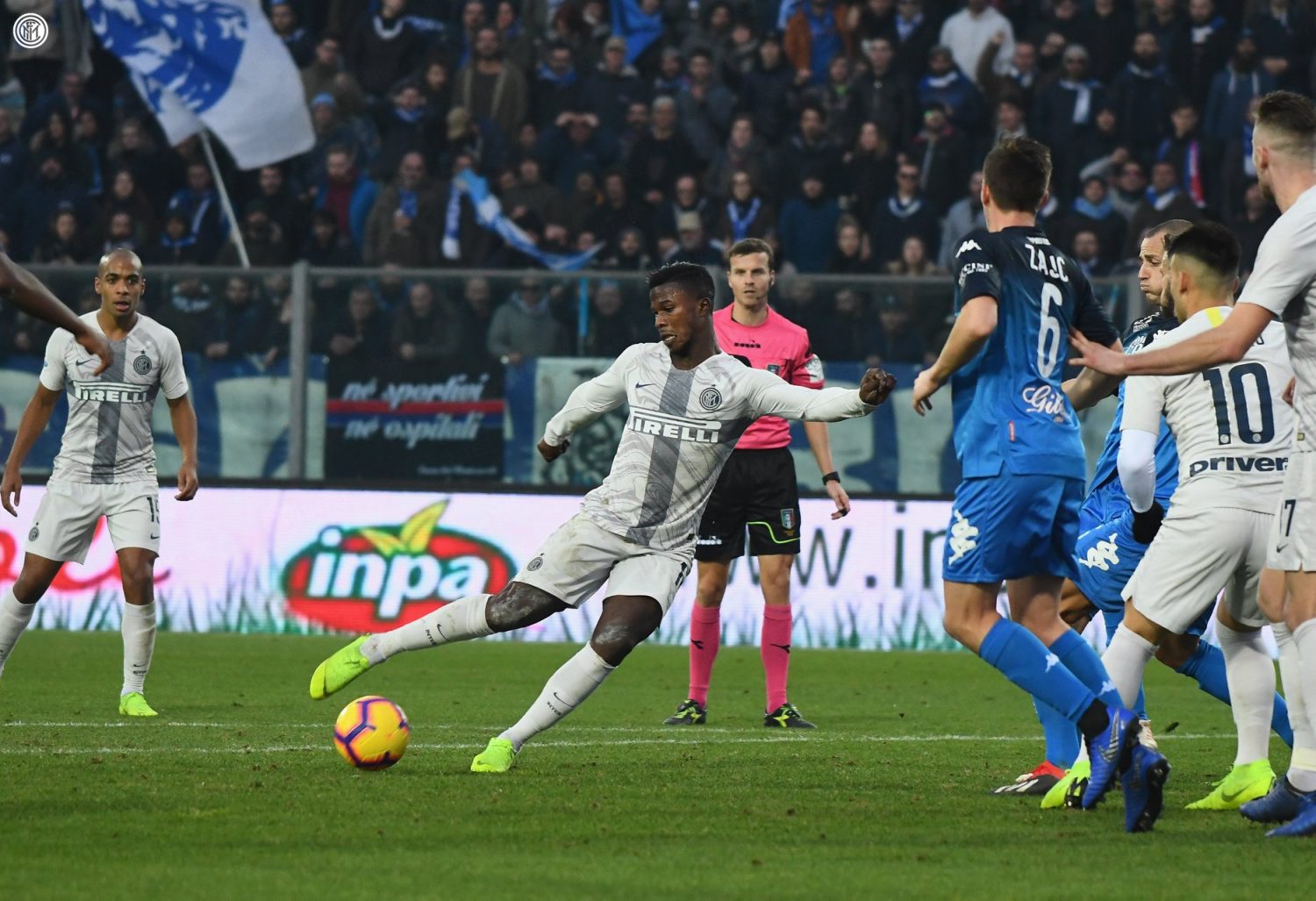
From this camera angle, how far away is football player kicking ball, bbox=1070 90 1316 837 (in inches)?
225

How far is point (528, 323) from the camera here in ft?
49.9

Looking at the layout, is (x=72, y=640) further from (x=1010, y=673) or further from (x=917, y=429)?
(x=1010, y=673)

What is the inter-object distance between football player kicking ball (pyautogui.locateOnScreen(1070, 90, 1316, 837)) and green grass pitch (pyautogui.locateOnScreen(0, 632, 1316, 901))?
608mm

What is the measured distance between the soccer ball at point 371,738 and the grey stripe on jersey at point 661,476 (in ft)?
3.83

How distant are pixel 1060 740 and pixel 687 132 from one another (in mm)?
12394

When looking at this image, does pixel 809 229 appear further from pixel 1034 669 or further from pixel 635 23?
pixel 1034 669

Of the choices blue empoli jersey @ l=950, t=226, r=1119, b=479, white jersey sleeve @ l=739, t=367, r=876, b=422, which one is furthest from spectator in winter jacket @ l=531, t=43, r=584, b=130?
blue empoli jersey @ l=950, t=226, r=1119, b=479

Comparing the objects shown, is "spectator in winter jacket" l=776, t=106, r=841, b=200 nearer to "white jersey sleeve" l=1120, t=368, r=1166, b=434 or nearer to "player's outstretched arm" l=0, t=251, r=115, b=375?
"white jersey sleeve" l=1120, t=368, r=1166, b=434

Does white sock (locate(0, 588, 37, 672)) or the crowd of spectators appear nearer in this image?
white sock (locate(0, 588, 37, 672))

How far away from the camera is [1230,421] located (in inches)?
260

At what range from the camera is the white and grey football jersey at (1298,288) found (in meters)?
5.75

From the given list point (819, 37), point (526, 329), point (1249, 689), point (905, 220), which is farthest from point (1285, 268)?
point (819, 37)

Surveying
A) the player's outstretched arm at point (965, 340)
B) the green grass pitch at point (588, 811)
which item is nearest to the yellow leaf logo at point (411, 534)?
the green grass pitch at point (588, 811)

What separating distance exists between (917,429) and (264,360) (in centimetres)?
525
